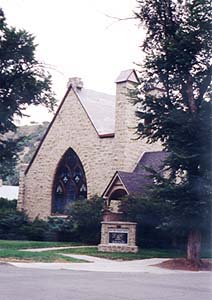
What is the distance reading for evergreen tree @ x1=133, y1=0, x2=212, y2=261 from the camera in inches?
713

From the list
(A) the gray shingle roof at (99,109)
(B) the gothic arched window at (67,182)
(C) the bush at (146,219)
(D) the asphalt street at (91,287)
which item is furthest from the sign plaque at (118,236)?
(A) the gray shingle roof at (99,109)

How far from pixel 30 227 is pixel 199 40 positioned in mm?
Answer: 14101

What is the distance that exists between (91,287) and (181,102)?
10.1 m

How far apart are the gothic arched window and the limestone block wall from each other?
33cm

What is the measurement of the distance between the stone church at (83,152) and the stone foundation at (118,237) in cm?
365

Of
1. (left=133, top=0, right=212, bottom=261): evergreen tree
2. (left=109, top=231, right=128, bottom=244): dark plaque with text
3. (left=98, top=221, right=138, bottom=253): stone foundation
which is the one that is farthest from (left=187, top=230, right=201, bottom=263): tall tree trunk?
(left=109, top=231, right=128, bottom=244): dark plaque with text

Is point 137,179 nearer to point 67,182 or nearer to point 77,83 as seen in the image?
point 67,182

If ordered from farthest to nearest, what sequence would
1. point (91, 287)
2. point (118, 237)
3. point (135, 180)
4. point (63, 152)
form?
point (63, 152) < point (135, 180) < point (118, 237) < point (91, 287)

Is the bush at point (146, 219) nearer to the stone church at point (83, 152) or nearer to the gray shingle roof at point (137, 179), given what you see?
the gray shingle roof at point (137, 179)

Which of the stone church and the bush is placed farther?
the stone church

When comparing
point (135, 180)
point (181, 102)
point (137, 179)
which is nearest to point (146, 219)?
point (135, 180)

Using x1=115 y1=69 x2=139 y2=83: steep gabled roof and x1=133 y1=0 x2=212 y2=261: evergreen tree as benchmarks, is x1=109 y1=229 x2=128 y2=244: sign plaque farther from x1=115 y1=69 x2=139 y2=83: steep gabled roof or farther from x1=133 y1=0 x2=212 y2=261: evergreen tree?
x1=115 y1=69 x2=139 y2=83: steep gabled roof

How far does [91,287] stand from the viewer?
1085 cm

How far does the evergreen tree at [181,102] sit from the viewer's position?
1811cm
